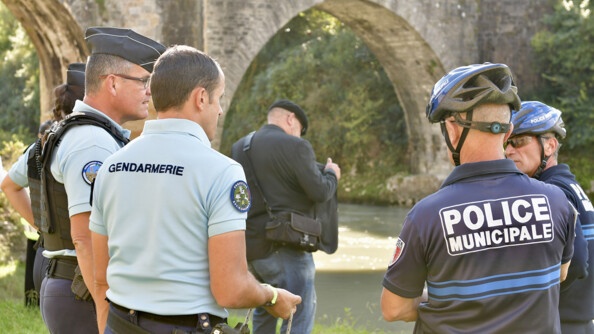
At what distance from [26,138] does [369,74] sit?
9.69 m

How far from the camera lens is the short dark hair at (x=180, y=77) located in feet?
8.53

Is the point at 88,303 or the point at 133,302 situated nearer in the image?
the point at 133,302

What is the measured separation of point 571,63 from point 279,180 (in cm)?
1514

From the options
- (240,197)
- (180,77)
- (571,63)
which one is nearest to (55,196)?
(180,77)

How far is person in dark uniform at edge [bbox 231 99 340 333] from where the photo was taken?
5.30 metres

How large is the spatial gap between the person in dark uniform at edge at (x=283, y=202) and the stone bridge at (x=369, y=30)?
8779mm

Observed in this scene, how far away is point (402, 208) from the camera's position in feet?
69.3

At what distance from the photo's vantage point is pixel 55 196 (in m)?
3.14

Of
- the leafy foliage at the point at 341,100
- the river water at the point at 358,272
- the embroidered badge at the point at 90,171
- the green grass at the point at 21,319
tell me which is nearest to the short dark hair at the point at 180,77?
the embroidered badge at the point at 90,171

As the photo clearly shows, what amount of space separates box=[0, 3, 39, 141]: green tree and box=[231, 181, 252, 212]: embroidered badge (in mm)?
24048

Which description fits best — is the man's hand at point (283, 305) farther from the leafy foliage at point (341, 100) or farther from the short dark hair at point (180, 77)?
the leafy foliage at point (341, 100)

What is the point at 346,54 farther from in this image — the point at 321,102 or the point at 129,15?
the point at 129,15

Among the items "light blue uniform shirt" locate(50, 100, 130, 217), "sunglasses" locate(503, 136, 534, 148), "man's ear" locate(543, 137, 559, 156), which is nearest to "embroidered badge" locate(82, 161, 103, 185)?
"light blue uniform shirt" locate(50, 100, 130, 217)

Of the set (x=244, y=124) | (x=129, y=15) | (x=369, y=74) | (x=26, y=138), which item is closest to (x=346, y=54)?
(x=369, y=74)
